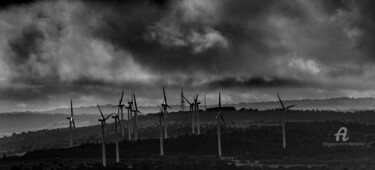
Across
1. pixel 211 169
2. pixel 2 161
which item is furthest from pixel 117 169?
pixel 2 161

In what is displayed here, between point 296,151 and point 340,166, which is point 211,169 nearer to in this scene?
point 340,166

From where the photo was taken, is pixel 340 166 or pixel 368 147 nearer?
pixel 340 166

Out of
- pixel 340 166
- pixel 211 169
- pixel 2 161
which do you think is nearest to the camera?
pixel 211 169

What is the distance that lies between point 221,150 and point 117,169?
5934 centimetres

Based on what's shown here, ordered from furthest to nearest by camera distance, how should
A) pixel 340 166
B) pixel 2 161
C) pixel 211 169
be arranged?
pixel 2 161
pixel 340 166
pixel 211 169

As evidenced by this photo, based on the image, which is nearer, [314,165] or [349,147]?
[314,165]

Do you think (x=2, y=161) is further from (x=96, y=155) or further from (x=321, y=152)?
(x=321, y=152)

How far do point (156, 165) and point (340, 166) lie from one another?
151ft

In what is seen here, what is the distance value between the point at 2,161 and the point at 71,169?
168 ft

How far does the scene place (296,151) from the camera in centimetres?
18738

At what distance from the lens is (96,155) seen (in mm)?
191250

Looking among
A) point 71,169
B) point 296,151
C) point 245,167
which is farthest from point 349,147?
point 71,169

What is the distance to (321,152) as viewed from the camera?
609ft

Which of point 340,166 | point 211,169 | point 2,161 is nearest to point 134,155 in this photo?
point 2,161
